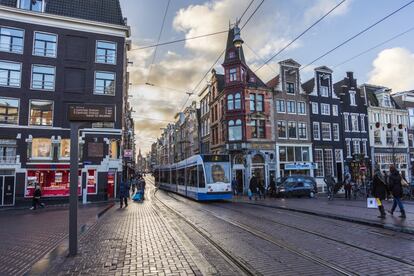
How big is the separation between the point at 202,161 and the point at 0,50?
20.1m

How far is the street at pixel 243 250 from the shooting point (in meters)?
6.14

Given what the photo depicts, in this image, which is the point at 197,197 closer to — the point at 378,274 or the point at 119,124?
the point at 119,124

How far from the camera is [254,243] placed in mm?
8383

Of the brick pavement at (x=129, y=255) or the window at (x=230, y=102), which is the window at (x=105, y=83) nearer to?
the window at (x=230, y=102)

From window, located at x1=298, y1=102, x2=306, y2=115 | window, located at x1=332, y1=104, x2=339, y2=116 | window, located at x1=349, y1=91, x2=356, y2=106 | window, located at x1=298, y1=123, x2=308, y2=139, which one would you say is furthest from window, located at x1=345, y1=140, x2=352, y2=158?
Answer: window, located at x1=298, y1=102, x2=306, y2=115

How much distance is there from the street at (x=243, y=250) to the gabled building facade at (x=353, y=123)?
35451 mm

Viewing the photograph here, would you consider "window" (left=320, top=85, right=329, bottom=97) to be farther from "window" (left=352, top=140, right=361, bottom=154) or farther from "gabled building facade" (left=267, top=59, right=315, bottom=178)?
"window" (left=352, top=140, right=361, bottom=154)

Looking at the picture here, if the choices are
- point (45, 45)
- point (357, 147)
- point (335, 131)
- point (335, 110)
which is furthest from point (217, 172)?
point (357, 147)

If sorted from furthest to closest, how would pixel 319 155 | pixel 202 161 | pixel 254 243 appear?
1. pixel 319 155
2. pixel 202 161
3. pixel 254 243

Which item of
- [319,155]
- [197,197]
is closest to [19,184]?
[197,197]

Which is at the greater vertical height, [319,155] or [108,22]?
[108,22]

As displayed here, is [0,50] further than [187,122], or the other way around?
[187,122]

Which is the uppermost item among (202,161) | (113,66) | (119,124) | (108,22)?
(108,22)

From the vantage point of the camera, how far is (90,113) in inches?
334
